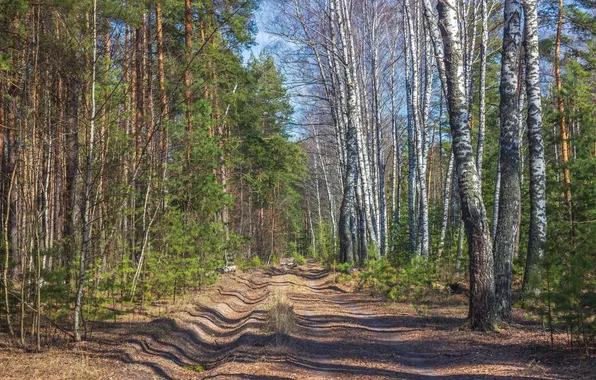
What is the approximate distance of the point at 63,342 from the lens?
7602 millimetres

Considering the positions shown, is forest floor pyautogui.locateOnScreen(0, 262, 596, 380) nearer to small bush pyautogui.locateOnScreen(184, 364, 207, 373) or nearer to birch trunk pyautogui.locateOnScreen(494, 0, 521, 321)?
small bush pyautogui.locateOnScreen(184, 364, 207, 373)

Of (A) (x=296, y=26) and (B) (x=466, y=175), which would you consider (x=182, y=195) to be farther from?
(A) (x=296, y=26)

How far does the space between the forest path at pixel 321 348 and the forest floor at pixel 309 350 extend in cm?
1

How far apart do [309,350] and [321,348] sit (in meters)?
0.24

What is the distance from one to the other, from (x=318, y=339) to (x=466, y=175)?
12.4 feet

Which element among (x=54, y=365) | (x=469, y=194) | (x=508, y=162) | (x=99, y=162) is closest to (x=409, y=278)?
(x=508, y=162)

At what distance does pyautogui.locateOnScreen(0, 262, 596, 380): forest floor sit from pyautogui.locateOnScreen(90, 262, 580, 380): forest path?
0.01 metres

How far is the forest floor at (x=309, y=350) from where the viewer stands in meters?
6.20

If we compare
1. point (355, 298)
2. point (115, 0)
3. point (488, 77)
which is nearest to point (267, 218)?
point (488, 77)

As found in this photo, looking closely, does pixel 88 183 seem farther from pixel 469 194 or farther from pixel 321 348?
pixel 469 194

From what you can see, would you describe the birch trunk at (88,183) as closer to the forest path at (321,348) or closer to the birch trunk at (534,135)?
the forest path at (321,348)

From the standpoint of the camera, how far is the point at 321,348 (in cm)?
803

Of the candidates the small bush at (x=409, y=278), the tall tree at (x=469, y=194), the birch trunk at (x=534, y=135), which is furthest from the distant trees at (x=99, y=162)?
the birch trunk at (x=534, y=135)

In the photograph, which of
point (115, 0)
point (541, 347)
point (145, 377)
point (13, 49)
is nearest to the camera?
point (145, 377)
